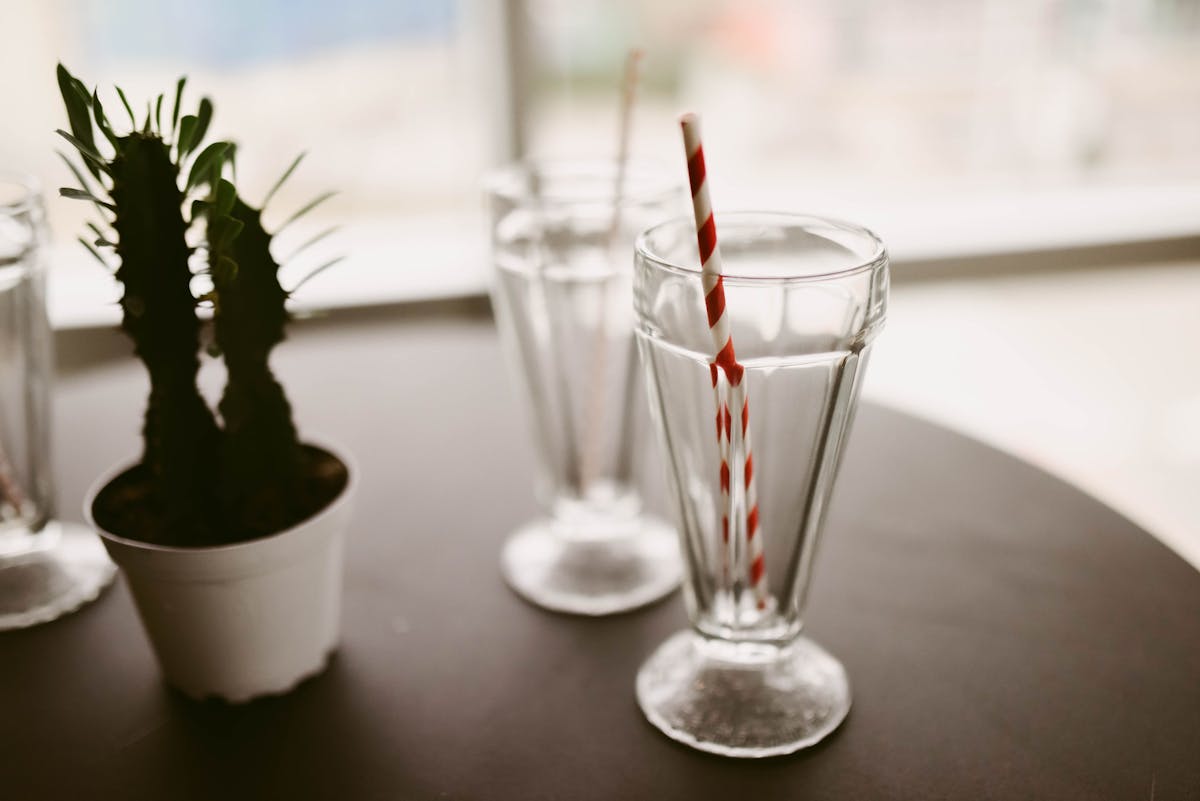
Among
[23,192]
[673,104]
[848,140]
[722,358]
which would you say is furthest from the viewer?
[848,140]

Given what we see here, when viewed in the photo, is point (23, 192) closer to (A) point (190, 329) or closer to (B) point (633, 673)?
(A) point (190, 329)

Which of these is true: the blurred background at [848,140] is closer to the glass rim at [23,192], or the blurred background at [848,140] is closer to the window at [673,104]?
the window at [673,104]

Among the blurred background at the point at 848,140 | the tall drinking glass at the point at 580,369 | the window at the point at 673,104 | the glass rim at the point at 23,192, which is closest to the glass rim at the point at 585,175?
the tall drinking glass at the point at 580,369

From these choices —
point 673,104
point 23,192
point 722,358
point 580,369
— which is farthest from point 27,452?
point 673,104

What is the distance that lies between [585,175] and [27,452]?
0.42 meters

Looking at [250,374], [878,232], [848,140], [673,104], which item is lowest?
[878,232]

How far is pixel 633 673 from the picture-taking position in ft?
2.19

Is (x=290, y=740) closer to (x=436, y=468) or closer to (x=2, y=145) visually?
(x=436, y=468)

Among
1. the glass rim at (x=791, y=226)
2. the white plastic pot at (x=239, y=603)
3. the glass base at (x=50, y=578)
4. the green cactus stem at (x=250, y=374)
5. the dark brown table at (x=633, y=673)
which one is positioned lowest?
the dark brown table at (x=633, y=673)

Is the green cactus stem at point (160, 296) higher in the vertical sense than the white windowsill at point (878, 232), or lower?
higher

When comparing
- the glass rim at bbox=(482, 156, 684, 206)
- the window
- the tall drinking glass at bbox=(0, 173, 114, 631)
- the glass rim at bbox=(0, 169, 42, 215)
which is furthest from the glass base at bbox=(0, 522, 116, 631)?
the window

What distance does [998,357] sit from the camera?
257cm

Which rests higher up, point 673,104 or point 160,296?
point 160,296

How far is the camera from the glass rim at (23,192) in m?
0.70
